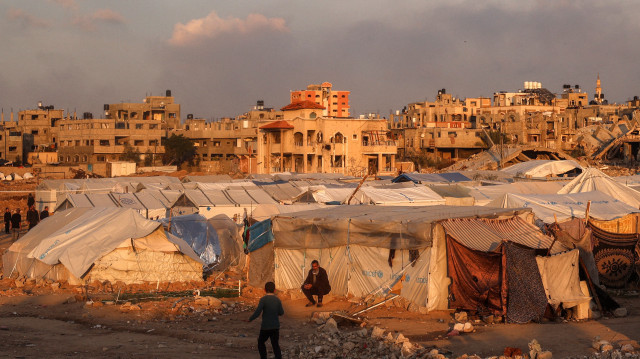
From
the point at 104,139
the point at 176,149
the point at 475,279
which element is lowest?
the point at 475,279

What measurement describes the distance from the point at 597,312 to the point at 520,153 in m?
44.9

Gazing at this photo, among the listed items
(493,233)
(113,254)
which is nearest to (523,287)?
(493,233)

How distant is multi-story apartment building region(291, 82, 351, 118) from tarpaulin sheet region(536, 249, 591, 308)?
303ft

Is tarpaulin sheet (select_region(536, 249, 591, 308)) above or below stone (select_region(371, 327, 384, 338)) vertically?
above

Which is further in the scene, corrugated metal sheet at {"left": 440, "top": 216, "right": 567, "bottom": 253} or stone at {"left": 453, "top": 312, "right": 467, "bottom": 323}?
corrugated metal sheet at {"left": 440, "top": 216, "right": 567, "bottom": 253}

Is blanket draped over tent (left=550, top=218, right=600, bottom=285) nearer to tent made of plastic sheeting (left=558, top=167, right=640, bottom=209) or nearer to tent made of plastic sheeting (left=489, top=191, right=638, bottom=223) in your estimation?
tent made of plastic sheeting (left=489, top=191, right=638, bottom=223)

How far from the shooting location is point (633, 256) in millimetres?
16766

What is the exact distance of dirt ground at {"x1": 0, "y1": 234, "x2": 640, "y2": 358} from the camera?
11125mm

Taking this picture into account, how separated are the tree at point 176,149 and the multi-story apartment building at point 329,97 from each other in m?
26.9

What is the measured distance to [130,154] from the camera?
7481cm

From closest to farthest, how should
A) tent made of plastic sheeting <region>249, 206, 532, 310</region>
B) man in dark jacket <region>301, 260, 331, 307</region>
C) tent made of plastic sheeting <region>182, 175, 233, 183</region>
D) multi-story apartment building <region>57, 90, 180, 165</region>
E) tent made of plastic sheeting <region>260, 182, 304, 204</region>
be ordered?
1. tent made of plastic sheeting <region>249, 206, 532, 310</region>
2. man in dark jacket <region>301, 260, 331, 307</region>
3. tent made of plastic sheeting <region>260, 182, 304, 204</region>
4. tent made of plastic sheeting <region>182, 175, 233, 183</region>
5. multi-story apartment building <region>57, 90, 180, 165</region>

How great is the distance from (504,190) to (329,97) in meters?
82.8

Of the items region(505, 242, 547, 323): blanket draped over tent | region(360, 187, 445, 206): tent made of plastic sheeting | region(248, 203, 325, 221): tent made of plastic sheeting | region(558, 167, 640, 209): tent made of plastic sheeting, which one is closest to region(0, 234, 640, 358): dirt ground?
region(505, 242, 547, 323): blanket draped over tent

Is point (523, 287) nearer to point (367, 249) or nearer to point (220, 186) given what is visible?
point (367, 249)
